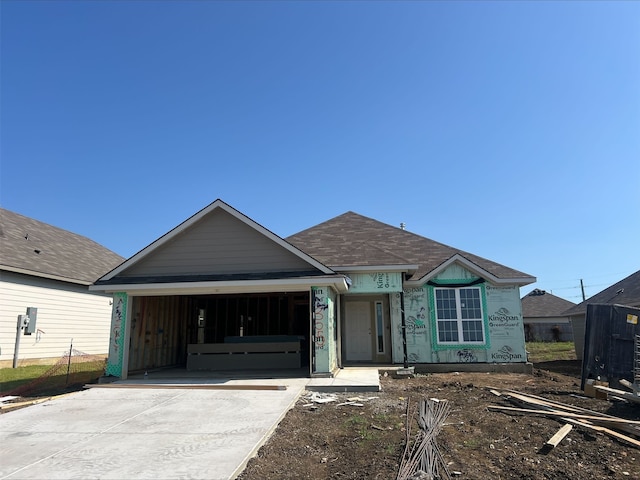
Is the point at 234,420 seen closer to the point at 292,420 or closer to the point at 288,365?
the point at 292,420

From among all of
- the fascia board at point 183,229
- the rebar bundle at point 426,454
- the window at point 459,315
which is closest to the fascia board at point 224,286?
the fascia board at point 183,229

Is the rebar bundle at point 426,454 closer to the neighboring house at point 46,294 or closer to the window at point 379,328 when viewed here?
the window at point 379,328

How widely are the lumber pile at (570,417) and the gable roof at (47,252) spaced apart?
17.1 m

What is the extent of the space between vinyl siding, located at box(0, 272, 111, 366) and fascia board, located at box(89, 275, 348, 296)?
Result: 20.2 feet

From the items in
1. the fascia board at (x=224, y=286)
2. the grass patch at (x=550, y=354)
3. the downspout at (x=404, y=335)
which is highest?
the fascia board at (x=224, y=286)

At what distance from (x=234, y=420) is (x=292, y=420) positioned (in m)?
1.00

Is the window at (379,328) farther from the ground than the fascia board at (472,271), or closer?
closer

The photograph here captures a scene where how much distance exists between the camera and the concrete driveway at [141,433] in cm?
509

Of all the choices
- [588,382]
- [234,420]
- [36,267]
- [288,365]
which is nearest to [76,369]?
[36,267]

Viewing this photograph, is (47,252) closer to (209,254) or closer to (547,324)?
(209,254)

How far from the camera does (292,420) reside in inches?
292

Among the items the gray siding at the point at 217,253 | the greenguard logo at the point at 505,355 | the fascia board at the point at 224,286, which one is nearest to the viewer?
the fascia board at the point at 224,286

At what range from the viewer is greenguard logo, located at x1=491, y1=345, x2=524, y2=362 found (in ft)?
48.8

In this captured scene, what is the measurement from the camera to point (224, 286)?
40.0 feet
